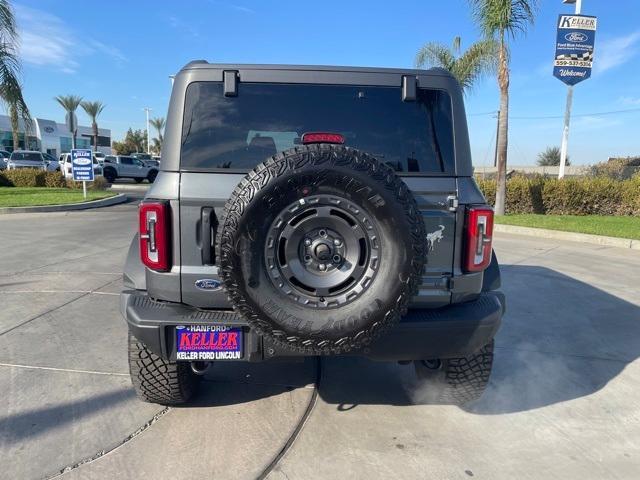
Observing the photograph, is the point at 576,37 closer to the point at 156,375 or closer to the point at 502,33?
the point at 502,33

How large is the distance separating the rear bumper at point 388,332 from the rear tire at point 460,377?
454mm

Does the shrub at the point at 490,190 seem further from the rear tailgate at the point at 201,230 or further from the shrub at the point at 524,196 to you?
the rear tailgate at the point at 201,230

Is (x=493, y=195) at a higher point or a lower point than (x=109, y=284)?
higher

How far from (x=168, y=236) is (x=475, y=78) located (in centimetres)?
1741

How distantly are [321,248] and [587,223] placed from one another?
43.0 ft

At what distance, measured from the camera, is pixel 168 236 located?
260cm

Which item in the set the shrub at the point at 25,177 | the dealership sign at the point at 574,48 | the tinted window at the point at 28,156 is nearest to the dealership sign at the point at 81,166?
the shrub at the point at 25,177

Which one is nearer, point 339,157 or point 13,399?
point 339,157

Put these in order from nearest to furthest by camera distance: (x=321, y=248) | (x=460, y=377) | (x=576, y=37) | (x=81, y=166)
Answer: (x=321, y=248) → (x=460, y=377) → (x=576, y=37) → (x=81, y=166)

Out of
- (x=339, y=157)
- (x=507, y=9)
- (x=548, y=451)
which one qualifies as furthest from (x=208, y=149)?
(x=507, y=9)

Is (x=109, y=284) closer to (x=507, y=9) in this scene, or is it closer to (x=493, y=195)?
(x=507, y=9)

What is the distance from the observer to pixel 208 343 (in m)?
2.56

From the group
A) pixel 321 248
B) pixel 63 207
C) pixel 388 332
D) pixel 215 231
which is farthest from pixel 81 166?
pixel 388 332

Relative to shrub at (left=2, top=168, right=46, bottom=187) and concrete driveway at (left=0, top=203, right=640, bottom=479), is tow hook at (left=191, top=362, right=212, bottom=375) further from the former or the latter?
shrub at (left=2, top=168, right=46, bottom=187)
